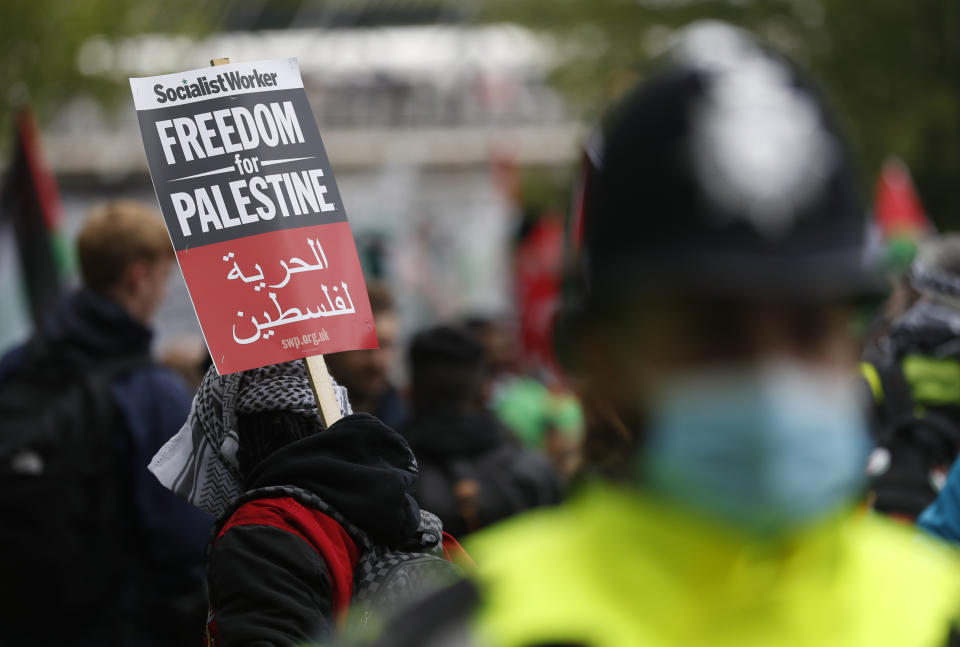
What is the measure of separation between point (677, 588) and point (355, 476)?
1.27 metres

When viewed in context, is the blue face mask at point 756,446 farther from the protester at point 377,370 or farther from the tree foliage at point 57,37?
the tree foliage at point 57,37

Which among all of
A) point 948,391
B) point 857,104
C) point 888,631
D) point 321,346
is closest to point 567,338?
point 888,631

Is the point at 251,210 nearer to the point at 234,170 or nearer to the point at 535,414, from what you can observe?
the point at 234,170

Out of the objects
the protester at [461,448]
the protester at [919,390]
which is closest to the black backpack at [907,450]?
the protester at [919,390]

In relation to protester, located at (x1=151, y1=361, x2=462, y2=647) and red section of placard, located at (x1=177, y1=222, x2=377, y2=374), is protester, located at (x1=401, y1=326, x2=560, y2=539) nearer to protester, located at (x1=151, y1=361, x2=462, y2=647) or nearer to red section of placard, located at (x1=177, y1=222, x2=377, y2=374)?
protester, located at (x1=151, y1=361, x2=462, y2=647)

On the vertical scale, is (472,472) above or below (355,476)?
below

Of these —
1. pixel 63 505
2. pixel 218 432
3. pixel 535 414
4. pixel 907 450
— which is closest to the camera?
pixel 218 432

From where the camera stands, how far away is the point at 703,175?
47.7 inches

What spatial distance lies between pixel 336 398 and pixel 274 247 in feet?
1.11

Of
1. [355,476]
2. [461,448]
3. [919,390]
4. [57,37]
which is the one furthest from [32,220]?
[57,37]

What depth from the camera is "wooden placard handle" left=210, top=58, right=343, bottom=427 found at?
248 cm

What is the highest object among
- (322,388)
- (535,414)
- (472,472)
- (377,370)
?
(322,388)

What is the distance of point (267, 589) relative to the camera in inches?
90.4

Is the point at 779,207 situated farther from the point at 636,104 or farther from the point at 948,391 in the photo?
the point at 948,391
